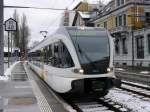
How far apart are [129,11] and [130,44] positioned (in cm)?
457

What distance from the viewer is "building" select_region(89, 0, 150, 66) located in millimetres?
44141

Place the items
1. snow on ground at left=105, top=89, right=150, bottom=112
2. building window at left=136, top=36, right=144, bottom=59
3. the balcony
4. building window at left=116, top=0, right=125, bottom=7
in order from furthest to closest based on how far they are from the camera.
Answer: building window at left=116, top=0, right=125, bottom=7 → the balcony → building window at left=136, top=36, right=144, bottom=59 → snow on ground at left=105, top=89, right=150, bottom=112

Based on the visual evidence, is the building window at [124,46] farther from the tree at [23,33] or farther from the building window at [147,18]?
the tree at [23,33]

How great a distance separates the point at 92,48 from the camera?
1255 centimetres

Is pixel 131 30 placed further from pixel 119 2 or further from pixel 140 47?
pixel 119 2

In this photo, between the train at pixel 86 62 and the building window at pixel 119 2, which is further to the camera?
the building window at pixel 119 2

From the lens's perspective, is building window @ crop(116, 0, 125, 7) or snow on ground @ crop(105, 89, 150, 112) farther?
building window @ crop(116, 0, 125, 7)

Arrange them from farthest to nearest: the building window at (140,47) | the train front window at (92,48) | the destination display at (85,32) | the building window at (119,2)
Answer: the building window at (119,2)
the building window at (140,47)
the destination display at (85,32)
the train front window at (92,48)

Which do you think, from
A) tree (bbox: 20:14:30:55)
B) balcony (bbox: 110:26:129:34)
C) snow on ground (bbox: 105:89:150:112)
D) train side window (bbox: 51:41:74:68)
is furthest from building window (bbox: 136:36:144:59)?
tree (bbox: 20:14:30:55)

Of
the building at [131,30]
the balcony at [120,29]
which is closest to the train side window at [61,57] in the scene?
the building at [131,30]

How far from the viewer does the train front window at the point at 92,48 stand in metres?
12.2

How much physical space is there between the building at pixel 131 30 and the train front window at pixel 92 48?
1165 inches

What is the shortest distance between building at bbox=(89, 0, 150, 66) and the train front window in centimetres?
2959

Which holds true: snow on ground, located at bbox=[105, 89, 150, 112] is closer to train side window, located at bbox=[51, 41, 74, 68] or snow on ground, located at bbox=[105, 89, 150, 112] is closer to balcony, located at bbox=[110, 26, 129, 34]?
train side window, located at bbox=[51, 41, 74, 68]
